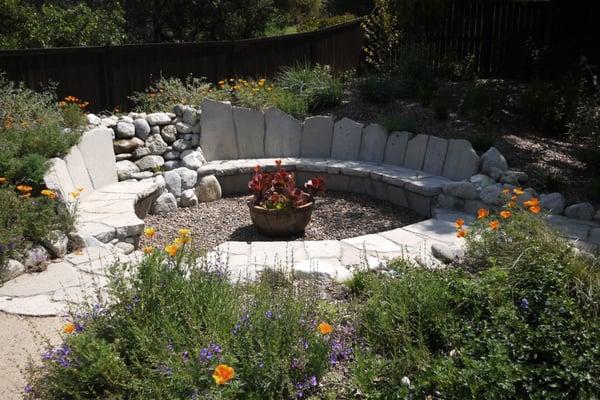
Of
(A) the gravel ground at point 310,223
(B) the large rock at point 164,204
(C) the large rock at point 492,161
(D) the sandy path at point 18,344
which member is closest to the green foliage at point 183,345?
(D) the sandy path at point 18,344

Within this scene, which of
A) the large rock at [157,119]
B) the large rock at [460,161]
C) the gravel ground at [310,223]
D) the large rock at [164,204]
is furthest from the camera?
the large rock at [157,119]

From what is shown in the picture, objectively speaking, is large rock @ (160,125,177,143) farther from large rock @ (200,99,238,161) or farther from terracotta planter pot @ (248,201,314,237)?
terracotta planter pot @ (248,201,314,237)

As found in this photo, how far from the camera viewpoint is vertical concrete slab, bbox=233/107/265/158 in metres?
7.27

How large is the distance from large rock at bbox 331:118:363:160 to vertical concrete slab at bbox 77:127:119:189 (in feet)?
8.53

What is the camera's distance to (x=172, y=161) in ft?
23.6

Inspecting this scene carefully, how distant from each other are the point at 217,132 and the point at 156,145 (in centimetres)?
76

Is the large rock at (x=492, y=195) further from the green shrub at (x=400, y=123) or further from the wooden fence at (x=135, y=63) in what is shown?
the wooden fence at (x=135, y=63)

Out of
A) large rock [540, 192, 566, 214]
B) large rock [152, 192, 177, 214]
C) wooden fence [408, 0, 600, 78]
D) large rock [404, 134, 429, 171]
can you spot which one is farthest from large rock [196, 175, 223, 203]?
wooden fence [408, 0, 600, 78]

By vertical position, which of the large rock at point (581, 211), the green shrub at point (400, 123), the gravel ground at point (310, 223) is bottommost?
the gravel ground at point (310, 223)

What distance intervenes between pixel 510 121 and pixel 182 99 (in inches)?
162

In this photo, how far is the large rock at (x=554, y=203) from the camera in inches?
199

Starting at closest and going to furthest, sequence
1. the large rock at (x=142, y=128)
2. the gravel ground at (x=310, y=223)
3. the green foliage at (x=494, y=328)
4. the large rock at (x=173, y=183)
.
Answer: the green foliage at (x=494, y=328) < the gravel ground at (x=310, y=223) < the large rock at (x=173, y=183) < the large rock at (x=142, y=128)

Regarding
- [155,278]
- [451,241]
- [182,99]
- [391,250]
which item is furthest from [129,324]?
[182,99]

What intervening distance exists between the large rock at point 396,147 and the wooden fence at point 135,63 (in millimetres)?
3199
